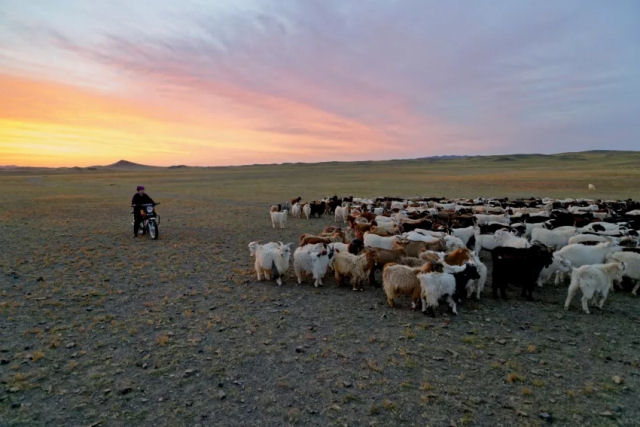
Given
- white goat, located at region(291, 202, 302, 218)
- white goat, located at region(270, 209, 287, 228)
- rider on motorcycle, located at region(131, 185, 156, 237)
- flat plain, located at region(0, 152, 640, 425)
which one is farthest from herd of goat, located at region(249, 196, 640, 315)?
white goat, located at region(291, 202, 302, 218)

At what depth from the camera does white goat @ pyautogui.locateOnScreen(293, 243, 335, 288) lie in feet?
29.3

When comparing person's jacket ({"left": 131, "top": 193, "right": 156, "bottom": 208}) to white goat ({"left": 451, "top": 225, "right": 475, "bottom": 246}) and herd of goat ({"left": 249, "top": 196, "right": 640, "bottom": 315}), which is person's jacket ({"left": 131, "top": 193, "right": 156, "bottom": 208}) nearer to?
herd of goat ({"left": 249, "top": 196, "right": 640, "bottom": 315})

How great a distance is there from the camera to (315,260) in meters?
8.94

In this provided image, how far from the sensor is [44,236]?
14859 millimetres

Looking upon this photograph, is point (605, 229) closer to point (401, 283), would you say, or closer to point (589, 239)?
point (589, 239)

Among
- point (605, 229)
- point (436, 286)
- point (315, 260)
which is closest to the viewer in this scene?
point (436, 286)

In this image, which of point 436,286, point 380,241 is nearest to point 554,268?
point 436,286

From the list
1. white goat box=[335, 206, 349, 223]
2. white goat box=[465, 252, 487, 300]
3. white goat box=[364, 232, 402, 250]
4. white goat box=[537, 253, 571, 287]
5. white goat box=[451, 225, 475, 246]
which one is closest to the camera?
white goat box=[465, 252, 487, 300]

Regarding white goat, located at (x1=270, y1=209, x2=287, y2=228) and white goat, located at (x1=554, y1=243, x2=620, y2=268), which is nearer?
white goat, located at (x1=554, y1=243, x2=620, y2=268)

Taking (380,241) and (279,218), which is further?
(279,218)

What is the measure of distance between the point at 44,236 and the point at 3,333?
10.5 m

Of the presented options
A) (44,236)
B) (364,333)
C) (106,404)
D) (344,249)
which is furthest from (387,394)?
(44,236)

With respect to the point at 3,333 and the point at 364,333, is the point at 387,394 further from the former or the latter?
the point at 3,333

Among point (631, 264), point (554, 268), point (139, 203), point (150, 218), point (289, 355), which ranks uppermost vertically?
point (139, 203)
